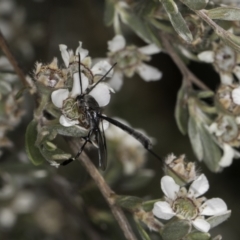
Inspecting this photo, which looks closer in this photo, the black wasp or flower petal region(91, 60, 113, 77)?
the black wasp

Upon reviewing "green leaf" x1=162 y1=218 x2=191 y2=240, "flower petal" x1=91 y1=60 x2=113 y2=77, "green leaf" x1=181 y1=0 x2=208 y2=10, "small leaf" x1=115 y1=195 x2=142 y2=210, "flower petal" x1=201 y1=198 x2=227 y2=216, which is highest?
"flower petal" x1=91 y1=60 x2=113 y2=77

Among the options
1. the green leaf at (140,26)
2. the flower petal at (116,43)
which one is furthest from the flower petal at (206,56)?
the flower petal at (116,43)

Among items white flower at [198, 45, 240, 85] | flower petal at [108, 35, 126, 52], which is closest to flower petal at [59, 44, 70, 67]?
flower petal at [108, 35, 126, 52]

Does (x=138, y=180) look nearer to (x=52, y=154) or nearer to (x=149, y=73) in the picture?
(x=149, y=73)

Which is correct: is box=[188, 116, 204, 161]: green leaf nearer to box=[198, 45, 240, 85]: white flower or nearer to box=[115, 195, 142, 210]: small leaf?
box=[198, 45, 240, 85]: white flower

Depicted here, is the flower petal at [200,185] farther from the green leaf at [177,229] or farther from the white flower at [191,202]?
the green leaf at [177,229]

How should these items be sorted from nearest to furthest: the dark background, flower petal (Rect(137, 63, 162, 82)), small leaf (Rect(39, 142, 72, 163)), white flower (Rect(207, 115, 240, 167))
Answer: small leaf (Rect(39, 142, 72, 163)) < white flower (Rect(207, 115, 240, 167)) < flower petal (Rect(137, 63, 162, 82)) < the dark background
